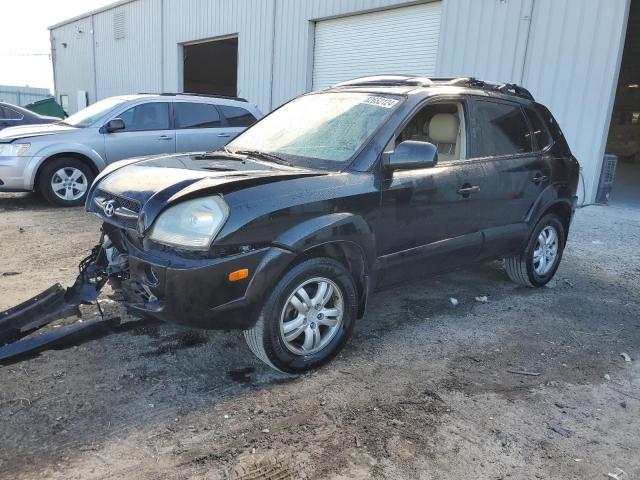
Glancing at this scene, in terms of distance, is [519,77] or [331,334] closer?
[331,334]

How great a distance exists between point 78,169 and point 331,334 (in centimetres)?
620

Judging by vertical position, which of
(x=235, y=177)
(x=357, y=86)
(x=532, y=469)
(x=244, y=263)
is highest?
(x=357, y=86)

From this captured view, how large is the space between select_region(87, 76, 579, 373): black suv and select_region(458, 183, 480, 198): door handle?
0.02 metres

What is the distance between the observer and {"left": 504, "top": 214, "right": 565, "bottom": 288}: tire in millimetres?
5027

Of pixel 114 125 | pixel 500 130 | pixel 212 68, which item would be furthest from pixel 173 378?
pixel 212 68

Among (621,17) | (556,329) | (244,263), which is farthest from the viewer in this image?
(621,17)

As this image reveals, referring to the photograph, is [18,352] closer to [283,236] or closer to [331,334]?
[283,236]

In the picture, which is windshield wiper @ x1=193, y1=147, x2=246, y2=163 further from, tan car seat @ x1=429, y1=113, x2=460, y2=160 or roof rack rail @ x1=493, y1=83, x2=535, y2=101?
roof rack rail @ x1=493, y1=83, x2=535, y2=101

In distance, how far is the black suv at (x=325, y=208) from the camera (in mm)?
2906

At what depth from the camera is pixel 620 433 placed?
9.65ft

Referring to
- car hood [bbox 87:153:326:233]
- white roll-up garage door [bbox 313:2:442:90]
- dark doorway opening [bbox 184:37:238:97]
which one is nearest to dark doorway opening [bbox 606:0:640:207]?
white roll-up garage door [bbox 313:2:442:90]

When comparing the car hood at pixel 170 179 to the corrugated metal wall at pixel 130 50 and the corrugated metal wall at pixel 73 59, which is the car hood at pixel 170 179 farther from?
the corrugated metal wall at pixel 73 59

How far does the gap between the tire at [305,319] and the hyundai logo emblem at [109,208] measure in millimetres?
1102

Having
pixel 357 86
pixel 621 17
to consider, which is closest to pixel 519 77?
pixel 621 17
